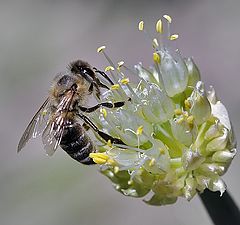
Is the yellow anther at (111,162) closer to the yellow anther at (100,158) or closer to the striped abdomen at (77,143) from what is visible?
the yellow anther at (100,158)

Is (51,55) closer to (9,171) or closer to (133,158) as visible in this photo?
(9,171)

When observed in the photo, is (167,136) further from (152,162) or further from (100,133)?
(100,133)

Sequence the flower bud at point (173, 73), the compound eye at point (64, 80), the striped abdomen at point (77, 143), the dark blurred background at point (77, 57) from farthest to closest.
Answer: the dark blurred background at point (77, 57)
the compound eye at point (64, 80)
the striped abdomen at point (77, 143)
the flower bud at point (173, 73)

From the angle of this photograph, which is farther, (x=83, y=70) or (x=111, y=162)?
(x=83, y=70)

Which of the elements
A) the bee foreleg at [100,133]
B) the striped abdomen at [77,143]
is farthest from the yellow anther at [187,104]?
the striped abdomen at [77,143]

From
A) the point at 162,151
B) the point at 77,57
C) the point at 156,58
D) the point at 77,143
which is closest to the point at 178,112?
the point at 162,151

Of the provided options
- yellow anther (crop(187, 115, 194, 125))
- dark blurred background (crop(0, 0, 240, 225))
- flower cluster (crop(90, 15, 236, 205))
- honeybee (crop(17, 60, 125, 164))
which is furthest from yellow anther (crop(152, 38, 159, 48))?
dark blurred background (crop(0, 0, 240, 225))
